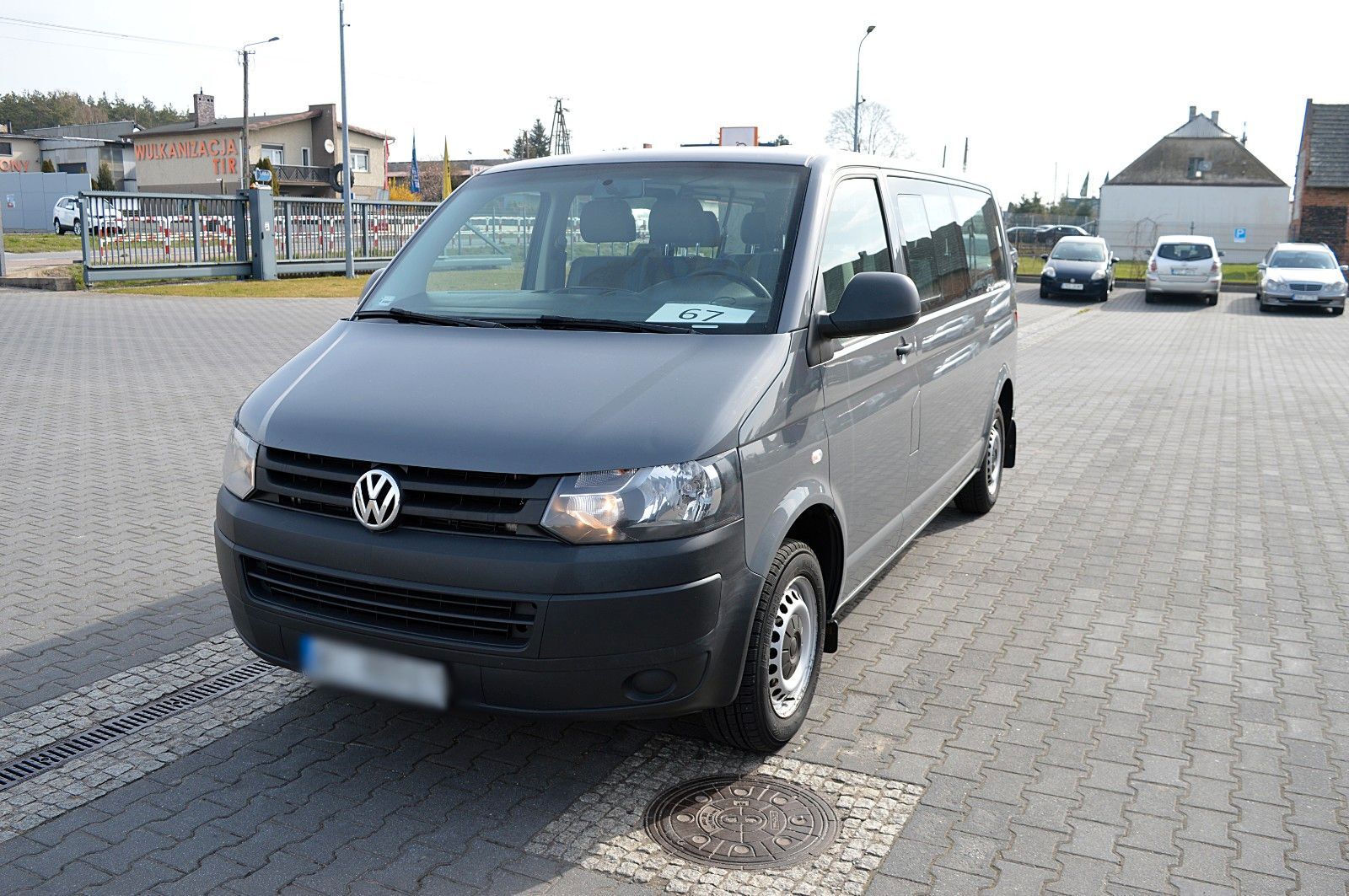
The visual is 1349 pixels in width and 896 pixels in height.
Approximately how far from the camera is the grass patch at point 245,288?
23781 millimetres

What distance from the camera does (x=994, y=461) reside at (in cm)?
750

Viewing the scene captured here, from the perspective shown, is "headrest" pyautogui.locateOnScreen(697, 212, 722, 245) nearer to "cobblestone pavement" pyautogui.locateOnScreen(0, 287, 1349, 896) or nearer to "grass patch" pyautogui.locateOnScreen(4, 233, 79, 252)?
"cobblestone pavement" pyautogui.locateOnScreen(0, 287, 1349, 896)

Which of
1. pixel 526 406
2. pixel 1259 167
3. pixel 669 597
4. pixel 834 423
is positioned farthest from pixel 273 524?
pixel 1259 167

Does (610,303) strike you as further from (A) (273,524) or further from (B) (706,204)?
(A) (273,524)

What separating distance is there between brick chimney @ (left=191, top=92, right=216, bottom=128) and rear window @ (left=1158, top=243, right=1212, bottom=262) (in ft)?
221

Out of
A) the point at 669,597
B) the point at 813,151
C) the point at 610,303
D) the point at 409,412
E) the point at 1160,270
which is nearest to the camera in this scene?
the point at 669,597

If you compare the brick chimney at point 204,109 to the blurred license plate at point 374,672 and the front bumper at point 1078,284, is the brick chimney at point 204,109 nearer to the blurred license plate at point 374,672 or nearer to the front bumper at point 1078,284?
the front bumper at point 1078,284

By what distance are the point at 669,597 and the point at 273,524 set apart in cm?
126

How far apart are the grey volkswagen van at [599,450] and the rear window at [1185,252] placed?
26.4 meters

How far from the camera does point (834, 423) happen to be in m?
4.14

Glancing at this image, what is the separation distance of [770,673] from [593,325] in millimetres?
1342

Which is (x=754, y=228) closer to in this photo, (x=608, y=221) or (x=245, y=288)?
(x=608, y=221)

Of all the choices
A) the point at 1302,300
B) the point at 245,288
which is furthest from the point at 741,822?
the point at 1302,300

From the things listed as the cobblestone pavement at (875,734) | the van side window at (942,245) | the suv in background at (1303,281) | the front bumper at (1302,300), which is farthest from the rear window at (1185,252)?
the van side window at (942,245)
